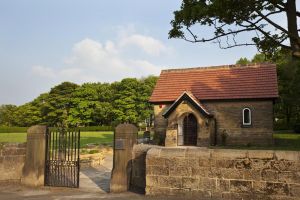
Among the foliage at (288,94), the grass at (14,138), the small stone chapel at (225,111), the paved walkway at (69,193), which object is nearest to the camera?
the paved walkway at (69,193)

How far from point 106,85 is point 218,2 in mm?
71281

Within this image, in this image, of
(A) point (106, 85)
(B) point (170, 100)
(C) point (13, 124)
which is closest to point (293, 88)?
(B) point (170, 100)

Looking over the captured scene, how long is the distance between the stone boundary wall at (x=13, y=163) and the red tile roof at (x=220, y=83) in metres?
19.1

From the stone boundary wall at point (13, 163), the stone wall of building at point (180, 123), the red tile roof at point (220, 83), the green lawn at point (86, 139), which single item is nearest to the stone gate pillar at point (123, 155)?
the stone boundary wall at point (13, 163)

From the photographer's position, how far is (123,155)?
980 centimetres

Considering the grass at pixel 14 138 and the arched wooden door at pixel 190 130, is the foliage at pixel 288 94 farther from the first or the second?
the grass at pixel 14 138

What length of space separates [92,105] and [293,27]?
6481cm

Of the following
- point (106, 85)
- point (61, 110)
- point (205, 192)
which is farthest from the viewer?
point (106, 85)

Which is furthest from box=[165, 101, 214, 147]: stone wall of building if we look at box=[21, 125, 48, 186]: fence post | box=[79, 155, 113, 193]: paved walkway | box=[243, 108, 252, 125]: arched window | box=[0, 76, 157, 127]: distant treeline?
box=[0, 76, 157, 127]: distant treeline

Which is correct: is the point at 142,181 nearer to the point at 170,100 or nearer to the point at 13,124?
the point at 170,100

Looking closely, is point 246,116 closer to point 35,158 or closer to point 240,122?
point 240,122

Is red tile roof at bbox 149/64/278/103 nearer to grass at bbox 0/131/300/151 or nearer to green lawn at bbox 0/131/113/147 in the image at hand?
grass at bbox 0/131/300/151

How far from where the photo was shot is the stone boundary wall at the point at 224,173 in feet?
23.8

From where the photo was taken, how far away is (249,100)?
26.5 metres
